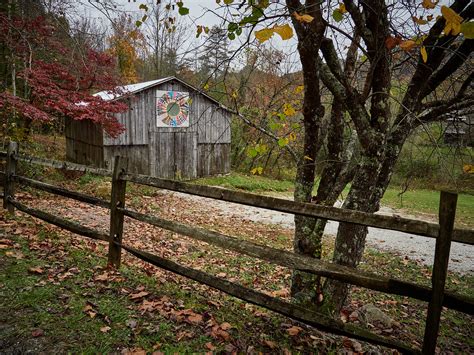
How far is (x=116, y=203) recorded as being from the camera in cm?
430

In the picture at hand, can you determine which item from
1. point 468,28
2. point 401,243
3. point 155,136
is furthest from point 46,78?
point 401,243

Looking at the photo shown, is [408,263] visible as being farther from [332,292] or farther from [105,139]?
[105,139]

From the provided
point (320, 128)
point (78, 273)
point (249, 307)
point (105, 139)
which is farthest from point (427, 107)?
point (105, 139)

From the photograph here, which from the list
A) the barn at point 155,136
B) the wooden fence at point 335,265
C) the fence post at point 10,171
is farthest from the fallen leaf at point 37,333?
the barn at point 155,136

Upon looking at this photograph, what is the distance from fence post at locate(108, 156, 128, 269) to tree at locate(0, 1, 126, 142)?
217 inches

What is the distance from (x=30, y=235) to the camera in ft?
17.7

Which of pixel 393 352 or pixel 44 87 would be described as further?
pixel 44 87

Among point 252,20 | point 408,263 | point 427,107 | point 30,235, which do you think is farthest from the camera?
point 408,263

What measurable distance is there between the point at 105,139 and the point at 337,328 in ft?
50.5

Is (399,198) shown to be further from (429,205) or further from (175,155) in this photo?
(175,155)

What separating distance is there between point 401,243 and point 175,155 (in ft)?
41.5

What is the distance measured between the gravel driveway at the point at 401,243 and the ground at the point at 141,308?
224 cm

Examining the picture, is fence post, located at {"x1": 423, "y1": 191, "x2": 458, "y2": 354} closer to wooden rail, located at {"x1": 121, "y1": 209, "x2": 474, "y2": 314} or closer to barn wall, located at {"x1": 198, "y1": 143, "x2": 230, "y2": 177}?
wooden rail, located at {"x1": 121, "y1": 209, "x2": 474, "y2": 314}

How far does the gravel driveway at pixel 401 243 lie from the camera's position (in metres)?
9.29
